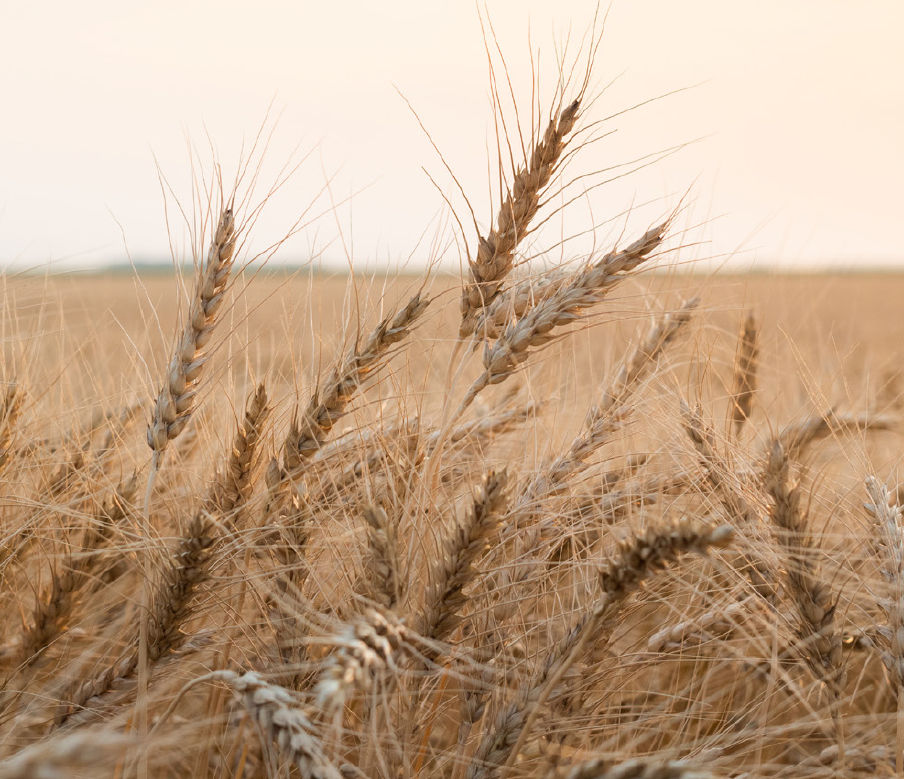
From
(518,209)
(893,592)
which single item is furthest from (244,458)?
(893,592)

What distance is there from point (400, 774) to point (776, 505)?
0.73 m

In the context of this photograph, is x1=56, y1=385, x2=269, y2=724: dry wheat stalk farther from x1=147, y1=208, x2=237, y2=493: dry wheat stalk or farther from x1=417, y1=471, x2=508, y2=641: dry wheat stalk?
x1=417, y1=471, x2=508, y2=641: dry wheat stalk

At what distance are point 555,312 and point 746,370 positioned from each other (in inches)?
37.9

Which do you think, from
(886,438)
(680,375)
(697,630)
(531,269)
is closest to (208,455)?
(531,269)

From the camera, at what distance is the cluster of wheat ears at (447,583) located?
1.14 meters

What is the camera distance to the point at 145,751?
1022 mm

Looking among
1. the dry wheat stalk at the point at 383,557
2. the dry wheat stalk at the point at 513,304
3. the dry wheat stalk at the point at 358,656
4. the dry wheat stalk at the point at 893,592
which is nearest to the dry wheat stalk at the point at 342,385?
the dry wheat stalk at the point at 513,304

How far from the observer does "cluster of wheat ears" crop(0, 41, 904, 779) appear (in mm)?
1143

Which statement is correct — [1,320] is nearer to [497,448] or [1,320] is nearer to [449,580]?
[497,448]

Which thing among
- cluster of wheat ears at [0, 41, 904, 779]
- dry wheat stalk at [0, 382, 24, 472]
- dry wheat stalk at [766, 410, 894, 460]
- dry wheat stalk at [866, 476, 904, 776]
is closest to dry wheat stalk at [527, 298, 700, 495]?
cluster of wheat ears at [0, 41, 904, 779]

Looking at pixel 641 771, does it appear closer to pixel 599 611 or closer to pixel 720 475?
pixel 599 611

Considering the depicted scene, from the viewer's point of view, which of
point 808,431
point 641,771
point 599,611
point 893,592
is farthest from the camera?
point 808,431

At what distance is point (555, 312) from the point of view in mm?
1375

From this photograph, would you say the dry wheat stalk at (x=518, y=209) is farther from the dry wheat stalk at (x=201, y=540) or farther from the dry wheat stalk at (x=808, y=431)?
the dry wheat stalk at (x=808, y=431)
